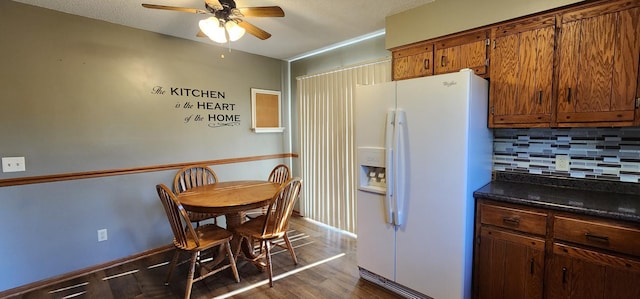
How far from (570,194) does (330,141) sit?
2381 mm

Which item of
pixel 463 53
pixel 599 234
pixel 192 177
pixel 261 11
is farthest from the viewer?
pixel 192 177

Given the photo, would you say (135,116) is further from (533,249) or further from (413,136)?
(533,249)

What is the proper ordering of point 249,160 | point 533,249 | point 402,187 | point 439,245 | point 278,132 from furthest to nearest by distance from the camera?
1. point 278,132
2. point 249,160
3. point 402,187
4. point 439,245
5. point 533,249

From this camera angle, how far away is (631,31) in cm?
160

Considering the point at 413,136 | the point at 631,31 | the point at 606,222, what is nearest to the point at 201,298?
the point at 413,136

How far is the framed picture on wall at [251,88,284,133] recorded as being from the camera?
383 cm

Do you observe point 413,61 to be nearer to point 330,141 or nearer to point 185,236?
point 330,141

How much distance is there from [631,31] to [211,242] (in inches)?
120

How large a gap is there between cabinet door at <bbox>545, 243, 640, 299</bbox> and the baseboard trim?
11.2 ft

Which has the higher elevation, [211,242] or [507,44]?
[507,44]

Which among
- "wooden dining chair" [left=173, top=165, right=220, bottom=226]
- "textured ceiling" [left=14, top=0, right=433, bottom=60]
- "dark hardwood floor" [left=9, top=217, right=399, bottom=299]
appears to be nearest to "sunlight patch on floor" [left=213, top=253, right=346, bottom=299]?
"dark hardwood floor" [left=9, top=217, right=399, bottom=299]

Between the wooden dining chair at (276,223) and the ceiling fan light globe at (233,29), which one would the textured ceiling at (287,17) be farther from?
the wooden dining chair at (276,223)

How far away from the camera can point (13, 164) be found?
89.4 inches

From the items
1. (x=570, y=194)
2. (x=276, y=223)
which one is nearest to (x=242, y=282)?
(x=276, y=223)
